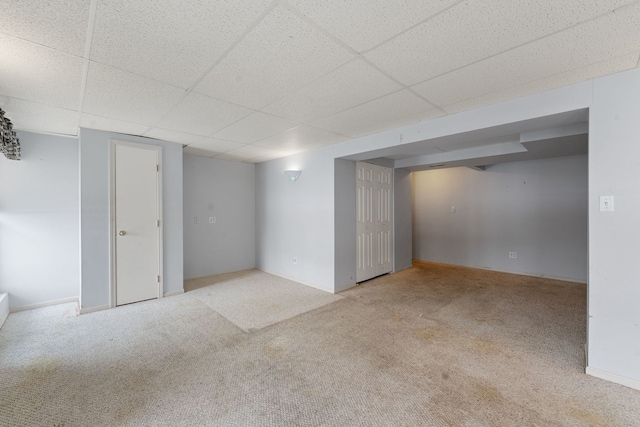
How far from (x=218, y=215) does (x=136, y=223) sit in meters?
1.70

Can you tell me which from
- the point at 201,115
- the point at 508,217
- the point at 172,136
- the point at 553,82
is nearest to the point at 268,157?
the point at 172,136

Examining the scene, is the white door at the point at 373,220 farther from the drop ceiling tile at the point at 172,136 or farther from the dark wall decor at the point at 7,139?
the dark wall decor at the point at 7,139

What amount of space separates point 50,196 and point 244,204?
2.99 meters

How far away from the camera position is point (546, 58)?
1.86 metres

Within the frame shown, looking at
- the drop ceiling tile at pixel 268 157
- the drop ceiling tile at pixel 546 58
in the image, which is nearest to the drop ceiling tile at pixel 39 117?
the drop ceiling tile at pixel 268 157

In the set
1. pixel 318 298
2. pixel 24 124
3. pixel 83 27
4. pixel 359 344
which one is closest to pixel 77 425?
pixel 359 344

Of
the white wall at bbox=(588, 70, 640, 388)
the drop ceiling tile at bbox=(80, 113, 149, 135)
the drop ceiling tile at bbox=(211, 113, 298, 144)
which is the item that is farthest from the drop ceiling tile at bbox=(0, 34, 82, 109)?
the white wall at bbox=(588, 70, 640, 388)

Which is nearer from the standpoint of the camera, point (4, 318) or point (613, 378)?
point (613, 378)

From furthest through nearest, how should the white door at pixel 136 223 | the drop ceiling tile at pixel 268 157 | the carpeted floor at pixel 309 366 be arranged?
the drop ceiling tile at pixel 268 157, the white door at pixel 136 223, the carpeted floor at pixel 309 366

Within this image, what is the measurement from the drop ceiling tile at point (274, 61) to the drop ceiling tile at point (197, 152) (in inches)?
94.5

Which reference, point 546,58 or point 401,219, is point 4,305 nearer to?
point 546,58

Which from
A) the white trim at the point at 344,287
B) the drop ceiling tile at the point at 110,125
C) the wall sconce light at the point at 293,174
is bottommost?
the white trim at the point at 344,287

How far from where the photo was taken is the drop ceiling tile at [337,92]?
208 centimetres

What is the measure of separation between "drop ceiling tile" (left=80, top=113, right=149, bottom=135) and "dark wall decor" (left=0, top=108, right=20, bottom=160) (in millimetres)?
593
